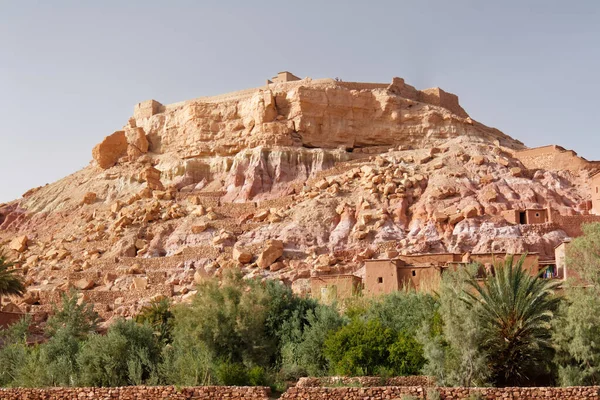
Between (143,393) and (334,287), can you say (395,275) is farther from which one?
(143,393)

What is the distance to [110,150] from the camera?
51.9 m

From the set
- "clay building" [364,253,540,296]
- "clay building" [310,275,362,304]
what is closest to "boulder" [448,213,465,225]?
"clay building" [364,253,540,296]

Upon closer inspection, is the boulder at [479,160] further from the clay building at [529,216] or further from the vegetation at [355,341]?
the vegetation at [355,341]

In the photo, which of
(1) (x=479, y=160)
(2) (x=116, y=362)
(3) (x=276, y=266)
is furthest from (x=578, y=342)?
(1) (x=479, y=160)

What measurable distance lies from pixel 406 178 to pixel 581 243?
16.4 metres

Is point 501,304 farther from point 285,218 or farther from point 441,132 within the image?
point 441,132

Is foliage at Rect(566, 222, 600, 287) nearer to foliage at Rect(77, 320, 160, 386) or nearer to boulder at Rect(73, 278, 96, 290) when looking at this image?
foliage at Rect(77, 320, 160, 386)

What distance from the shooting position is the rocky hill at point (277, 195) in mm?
35781

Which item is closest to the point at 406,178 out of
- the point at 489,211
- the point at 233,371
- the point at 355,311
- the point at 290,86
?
the point at 489,211

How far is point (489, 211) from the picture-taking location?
3672cm

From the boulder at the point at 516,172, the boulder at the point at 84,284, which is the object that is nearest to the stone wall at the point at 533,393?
the boulder at the point at 84,284

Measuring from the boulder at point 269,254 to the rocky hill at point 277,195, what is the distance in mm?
88

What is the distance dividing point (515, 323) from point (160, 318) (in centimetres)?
1334

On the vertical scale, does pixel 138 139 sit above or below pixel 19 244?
above
